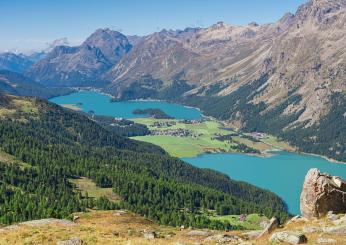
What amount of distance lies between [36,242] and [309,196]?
37.2 meters

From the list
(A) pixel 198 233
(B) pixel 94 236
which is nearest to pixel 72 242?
(B) pixel 94 236

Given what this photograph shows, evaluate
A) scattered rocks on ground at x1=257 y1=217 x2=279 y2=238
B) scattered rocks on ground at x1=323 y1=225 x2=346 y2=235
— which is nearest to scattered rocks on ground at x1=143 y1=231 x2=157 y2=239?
scattered rocks on ground at x1=257 y1=217 x2=279 y2=238

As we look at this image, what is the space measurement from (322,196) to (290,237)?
14324 millimetres

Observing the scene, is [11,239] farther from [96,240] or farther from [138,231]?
[138,231]

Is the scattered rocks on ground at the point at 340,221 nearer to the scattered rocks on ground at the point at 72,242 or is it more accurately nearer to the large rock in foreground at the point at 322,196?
the large rock in foreground at the point at 322,196

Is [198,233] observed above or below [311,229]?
below

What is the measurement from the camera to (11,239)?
5994 cm

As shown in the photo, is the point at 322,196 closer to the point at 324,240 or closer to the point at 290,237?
the point at 290,237

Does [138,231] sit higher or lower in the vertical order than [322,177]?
lower

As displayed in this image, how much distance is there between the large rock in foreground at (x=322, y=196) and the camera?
219ft

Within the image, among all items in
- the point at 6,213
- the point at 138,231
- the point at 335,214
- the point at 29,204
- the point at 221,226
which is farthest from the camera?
the point at 221,226

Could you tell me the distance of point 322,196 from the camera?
66.9 meters

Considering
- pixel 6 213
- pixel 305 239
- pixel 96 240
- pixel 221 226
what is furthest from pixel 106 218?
pixel 221 226

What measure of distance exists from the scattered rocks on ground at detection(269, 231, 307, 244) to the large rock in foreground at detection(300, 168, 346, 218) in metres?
12.3
